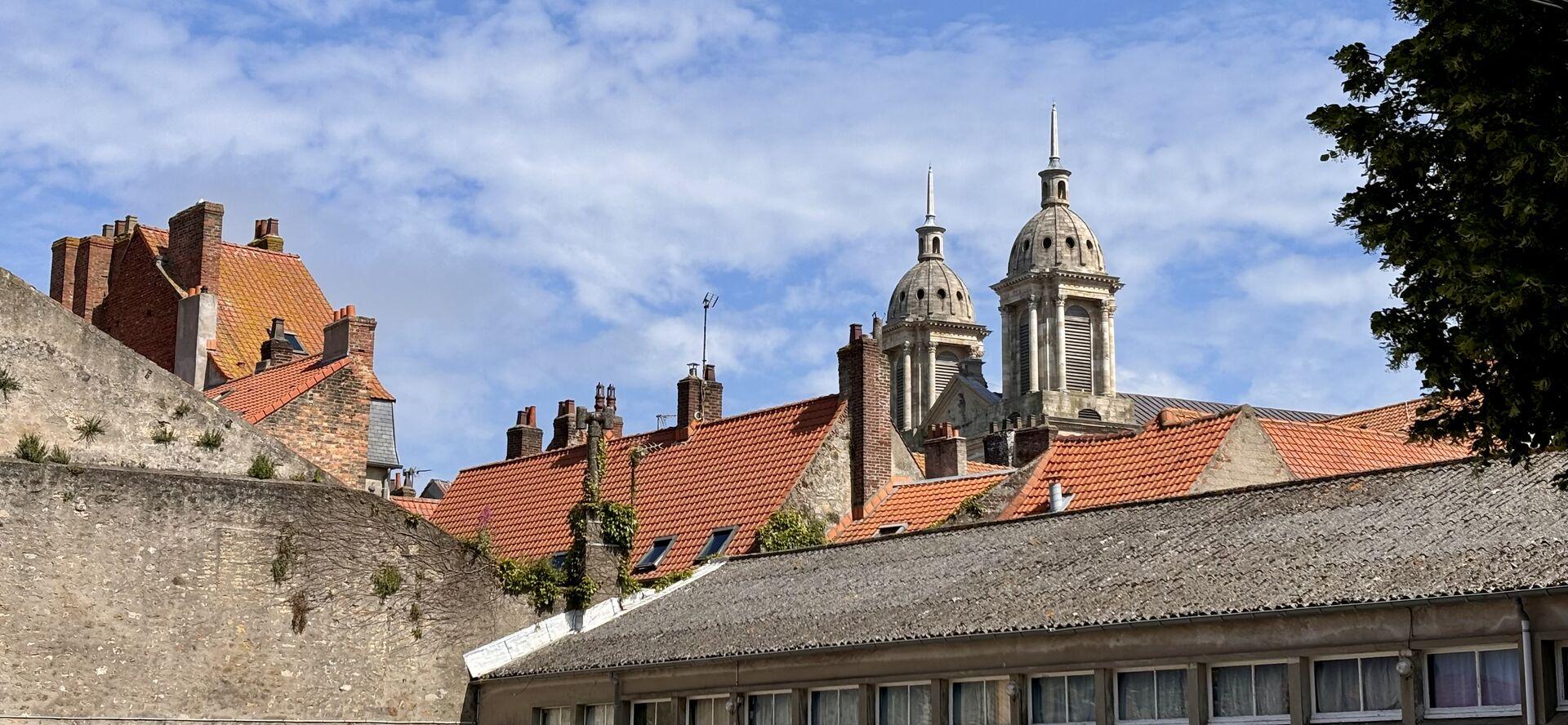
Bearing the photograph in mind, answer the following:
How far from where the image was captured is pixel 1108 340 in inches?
4929

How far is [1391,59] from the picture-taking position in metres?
17.0

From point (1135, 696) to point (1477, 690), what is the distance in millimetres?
4021

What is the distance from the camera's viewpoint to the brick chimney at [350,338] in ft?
156

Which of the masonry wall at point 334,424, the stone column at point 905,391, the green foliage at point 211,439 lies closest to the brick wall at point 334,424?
the masonry wall at point 334,424

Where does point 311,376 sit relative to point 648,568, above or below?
above

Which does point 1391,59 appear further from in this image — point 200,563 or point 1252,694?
point 200,563

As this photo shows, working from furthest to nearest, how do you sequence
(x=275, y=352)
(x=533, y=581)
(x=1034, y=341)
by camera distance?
(x=1034, y=341)
(x=275, y=352)
(x=533, y=581)

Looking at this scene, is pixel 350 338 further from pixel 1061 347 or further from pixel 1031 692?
pixel 1061 347

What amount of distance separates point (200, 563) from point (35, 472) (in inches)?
99.0

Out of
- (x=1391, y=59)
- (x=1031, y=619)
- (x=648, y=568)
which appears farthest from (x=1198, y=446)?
(x=1391, y=59)

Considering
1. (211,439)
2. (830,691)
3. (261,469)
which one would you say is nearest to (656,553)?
(261,469)

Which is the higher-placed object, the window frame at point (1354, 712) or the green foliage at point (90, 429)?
the green foliage at point (90, 429)

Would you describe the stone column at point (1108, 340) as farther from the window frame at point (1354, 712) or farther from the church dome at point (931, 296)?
the window frame at point (1354, 712)

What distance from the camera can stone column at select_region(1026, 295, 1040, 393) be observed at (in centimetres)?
12475
